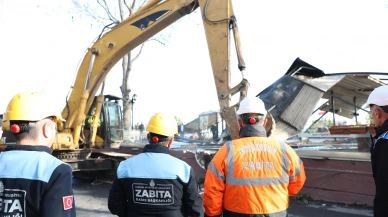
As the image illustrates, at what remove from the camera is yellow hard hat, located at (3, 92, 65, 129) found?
1820 millimetres

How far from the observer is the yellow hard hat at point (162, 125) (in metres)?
2.59

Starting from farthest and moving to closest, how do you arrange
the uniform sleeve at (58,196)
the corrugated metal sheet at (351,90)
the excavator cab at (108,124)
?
1. the excavator cab at (108,124)
2. the corrugated metal sheet at (351,90)
3. the uniform sleeve at (58,196)

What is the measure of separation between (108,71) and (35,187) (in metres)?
7.47

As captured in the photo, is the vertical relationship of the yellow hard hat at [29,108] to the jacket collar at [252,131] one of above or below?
above

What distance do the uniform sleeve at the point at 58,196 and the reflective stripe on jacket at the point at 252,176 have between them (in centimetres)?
115

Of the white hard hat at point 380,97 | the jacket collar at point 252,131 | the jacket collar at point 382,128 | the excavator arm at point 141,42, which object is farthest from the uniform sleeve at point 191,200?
the excavator arm at point 141,42

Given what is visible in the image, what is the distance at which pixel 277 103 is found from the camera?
702 cm

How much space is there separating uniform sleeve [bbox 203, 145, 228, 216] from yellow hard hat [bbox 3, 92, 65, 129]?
1.19 meters

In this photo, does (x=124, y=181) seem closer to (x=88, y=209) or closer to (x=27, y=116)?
(x=27, y=116)

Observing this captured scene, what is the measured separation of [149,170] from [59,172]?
2.58 ft

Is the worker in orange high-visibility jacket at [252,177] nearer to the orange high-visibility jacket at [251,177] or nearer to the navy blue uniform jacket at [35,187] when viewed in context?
the orange high-visibility jacket at [251,177]

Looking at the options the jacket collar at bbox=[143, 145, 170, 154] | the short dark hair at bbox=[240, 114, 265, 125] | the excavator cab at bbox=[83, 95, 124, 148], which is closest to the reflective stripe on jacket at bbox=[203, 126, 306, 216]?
the short dark hair at bbox=[240, 114, 265, 125]

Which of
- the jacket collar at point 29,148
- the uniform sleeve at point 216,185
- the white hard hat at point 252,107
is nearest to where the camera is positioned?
the jacket collar at point 29,148

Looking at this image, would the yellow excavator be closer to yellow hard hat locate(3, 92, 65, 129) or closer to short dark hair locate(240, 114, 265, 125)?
short dark hair locate(240, 114, 265, 125)
